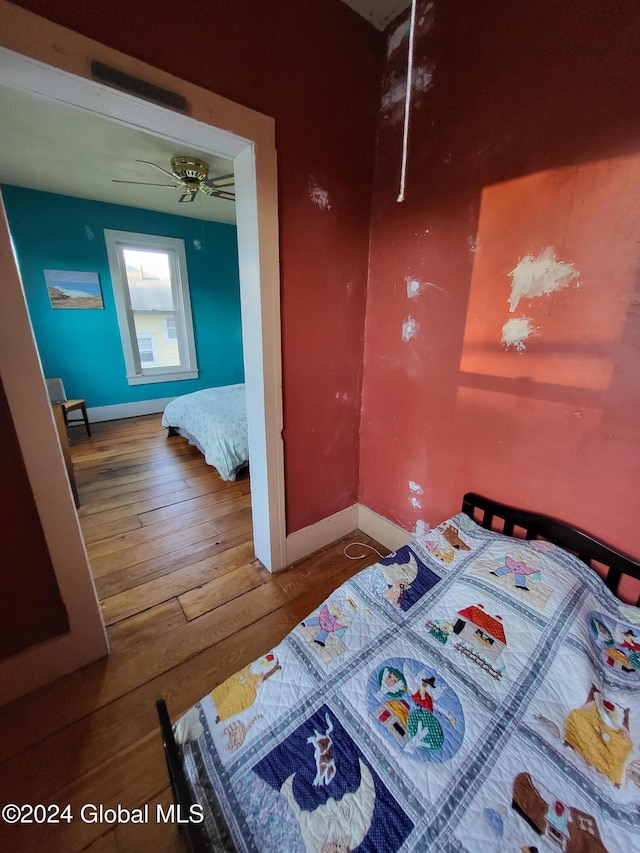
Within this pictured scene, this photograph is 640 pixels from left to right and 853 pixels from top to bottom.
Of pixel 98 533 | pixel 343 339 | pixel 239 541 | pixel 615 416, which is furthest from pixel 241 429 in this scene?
pixel 615 416

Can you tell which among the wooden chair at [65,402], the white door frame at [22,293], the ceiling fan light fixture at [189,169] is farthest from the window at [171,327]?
the white door frame at [22,293]

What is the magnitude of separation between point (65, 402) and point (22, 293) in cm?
310

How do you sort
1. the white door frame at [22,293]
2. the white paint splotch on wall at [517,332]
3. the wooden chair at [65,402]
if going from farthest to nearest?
the wooden chair at [65,402] < the white paint splotch on wall at [517,332] < the white door frame at [22,293]

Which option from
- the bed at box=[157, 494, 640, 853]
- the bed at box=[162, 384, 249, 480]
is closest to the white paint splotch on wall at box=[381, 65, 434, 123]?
the bed at box=[157, 494, 640, 853]

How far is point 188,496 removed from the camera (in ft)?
8.88

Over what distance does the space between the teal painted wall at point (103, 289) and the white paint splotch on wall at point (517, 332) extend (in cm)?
444

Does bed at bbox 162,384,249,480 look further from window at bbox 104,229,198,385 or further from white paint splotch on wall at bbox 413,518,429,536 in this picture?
white paint splotch on wall at bbox 413,518,429,536

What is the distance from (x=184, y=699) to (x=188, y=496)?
1615mm

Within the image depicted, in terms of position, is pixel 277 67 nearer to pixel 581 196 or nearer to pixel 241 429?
pixel 581 196

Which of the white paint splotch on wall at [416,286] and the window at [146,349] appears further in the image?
the window at [146,349]

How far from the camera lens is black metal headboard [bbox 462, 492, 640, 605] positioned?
1.18 meters

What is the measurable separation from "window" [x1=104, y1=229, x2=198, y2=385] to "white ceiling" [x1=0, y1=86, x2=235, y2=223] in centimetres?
54

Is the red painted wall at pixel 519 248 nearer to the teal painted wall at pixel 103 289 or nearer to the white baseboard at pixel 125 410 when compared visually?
the teal painted wall at pixel 103 289

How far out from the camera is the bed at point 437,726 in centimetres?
65
